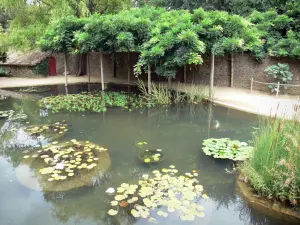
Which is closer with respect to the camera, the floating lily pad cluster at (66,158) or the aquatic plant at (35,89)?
the floating lily pad cluster at (66,158)

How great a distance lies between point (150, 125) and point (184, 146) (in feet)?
5.89

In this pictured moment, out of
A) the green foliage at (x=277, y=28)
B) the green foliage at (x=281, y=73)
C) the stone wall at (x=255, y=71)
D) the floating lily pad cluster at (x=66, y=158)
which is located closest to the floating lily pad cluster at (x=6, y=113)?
the floating lily pad cluster at (x=66, y=158)

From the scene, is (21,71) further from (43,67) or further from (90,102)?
(90,102)

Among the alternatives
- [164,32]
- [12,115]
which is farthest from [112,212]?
[164,32]

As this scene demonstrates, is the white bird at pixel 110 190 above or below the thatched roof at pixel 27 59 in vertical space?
below

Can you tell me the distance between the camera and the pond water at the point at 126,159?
376 centimetres

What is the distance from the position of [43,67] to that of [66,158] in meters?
13.6

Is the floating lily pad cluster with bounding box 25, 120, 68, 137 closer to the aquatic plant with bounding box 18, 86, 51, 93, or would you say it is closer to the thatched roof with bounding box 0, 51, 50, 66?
the aquatic plant with bounding box 18, 86, 51, 93

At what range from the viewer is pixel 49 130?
7.06 metres

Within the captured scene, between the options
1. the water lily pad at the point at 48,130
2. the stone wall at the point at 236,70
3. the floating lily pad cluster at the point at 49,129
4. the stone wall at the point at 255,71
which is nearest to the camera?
the water lily pad at the point at 48,130

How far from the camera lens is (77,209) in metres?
3.89

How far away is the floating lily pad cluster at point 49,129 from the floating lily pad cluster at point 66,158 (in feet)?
2.46

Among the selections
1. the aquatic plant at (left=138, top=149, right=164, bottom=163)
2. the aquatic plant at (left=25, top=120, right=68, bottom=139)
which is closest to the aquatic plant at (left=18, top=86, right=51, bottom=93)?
the aquatic plant at (left=25, top=120, right=68, bottom=139)

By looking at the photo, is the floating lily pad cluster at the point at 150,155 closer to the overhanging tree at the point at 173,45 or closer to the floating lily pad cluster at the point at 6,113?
the overhanging tree at the point at 173,45
